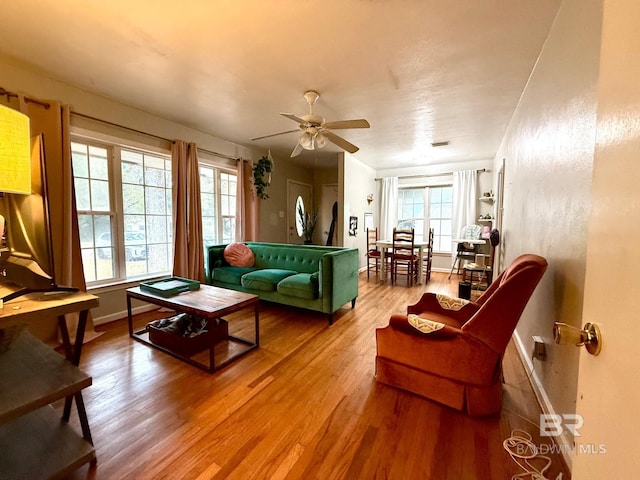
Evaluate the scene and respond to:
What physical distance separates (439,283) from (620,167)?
5.00 m

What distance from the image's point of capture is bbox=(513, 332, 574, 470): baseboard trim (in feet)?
4.13

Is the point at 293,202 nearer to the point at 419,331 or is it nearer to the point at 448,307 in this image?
the point at 448,307

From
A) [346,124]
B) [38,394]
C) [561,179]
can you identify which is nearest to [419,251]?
[346,124]

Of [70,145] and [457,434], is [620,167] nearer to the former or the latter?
[457,434]

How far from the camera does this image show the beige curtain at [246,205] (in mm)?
4488

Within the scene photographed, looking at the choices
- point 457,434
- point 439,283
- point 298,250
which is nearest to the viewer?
point 457,434

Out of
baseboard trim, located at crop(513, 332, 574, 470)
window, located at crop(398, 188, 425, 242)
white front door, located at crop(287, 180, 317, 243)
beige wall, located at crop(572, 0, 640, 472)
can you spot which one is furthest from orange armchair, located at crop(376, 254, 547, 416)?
window, located at crop(398, 188, 425, 242)

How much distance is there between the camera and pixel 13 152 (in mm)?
1093

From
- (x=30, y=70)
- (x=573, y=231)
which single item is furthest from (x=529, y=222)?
(x=30, y=70)

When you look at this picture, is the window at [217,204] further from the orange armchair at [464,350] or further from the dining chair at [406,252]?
the orange armchair at [464,350]

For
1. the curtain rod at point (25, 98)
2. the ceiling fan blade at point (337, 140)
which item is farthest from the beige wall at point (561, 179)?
the curtain rod at point (25, 98)

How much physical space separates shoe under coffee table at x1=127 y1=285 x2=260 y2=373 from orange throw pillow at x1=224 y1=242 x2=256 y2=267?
1.21 m

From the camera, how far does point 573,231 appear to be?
1353mm

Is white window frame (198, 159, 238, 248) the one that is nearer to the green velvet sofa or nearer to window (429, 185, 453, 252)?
the green velvet sofa
